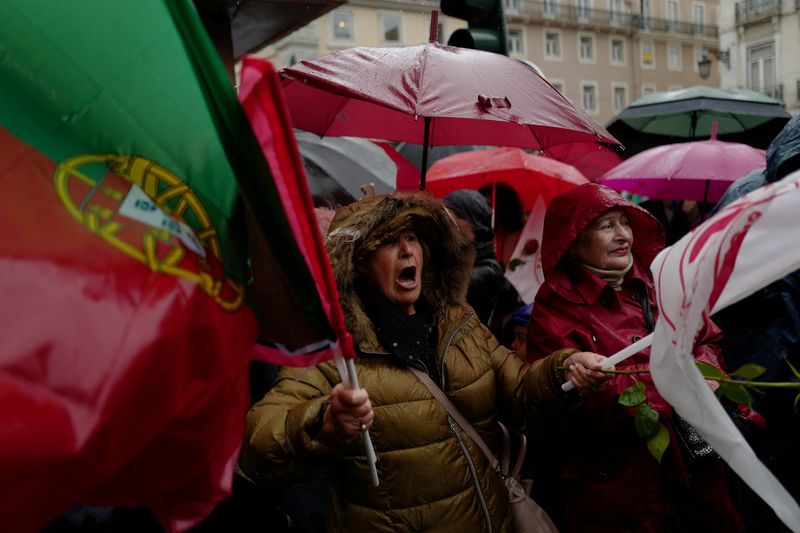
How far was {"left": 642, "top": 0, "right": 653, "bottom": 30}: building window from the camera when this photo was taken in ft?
156

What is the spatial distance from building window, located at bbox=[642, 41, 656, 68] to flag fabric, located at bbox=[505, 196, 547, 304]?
153ft

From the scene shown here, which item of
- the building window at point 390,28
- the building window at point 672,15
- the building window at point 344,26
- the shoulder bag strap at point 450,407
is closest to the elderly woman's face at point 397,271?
the shoulder bag strap at point 450,407

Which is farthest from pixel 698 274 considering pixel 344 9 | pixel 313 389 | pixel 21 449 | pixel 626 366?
pixel 344 9

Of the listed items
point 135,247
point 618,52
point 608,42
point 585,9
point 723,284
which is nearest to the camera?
point 135,247

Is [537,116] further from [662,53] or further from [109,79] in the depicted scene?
[662,53]

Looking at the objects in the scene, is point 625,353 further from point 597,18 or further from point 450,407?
point 597,18

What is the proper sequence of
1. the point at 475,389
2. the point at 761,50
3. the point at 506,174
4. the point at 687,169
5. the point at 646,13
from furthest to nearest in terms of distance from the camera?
the point at 646,13, the point at 761,50, the point at 506,174, the point at 687,169, the point at 475,389

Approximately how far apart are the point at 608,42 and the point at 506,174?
44.4m

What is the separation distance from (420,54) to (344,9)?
124ft

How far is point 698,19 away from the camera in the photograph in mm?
49469

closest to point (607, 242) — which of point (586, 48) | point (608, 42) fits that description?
point (586, 48)

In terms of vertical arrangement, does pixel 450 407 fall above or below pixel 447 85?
below

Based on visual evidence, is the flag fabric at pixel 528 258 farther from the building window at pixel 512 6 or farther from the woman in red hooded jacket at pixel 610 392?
the building window at pixel 512 6

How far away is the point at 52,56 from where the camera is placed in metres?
1.49
